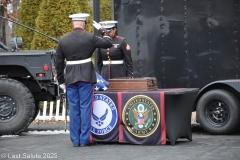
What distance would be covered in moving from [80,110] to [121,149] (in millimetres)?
904

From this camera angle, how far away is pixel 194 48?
1200cm

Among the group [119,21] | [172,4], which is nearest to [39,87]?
[119,21]

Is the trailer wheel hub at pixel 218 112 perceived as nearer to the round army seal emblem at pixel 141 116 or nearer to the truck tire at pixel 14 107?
the round army seal emblem at pixel 141 116

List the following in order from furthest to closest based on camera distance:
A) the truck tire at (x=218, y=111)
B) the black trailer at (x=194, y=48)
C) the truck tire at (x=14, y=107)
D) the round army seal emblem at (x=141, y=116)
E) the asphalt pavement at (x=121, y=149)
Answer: the truck tire at (x=14, y=107), the black trailer at (x=194, y=48), the truck tire at (x=218, y=111), the round army seal emblem at (x=141, y=116), the asphalt pavement at (x=121, y=149)

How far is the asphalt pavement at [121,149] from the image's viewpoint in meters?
8.84

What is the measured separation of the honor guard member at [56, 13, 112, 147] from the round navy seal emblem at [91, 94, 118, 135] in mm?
139

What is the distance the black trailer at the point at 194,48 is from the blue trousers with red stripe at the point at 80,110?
237 centimetres

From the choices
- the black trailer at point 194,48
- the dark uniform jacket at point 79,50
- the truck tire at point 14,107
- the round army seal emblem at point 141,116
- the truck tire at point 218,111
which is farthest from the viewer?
the truck tire at point 14,107

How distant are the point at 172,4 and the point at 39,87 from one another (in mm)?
2709

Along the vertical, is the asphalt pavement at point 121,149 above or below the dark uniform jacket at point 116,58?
below

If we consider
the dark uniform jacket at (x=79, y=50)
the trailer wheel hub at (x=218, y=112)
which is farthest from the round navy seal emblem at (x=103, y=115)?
the trailer wheel hub at (x=218, y=112)

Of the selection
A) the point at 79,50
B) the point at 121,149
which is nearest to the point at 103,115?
the point at 121,149

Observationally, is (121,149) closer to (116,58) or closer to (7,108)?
(116,58)

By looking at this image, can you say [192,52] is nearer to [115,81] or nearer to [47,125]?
[115,81]
